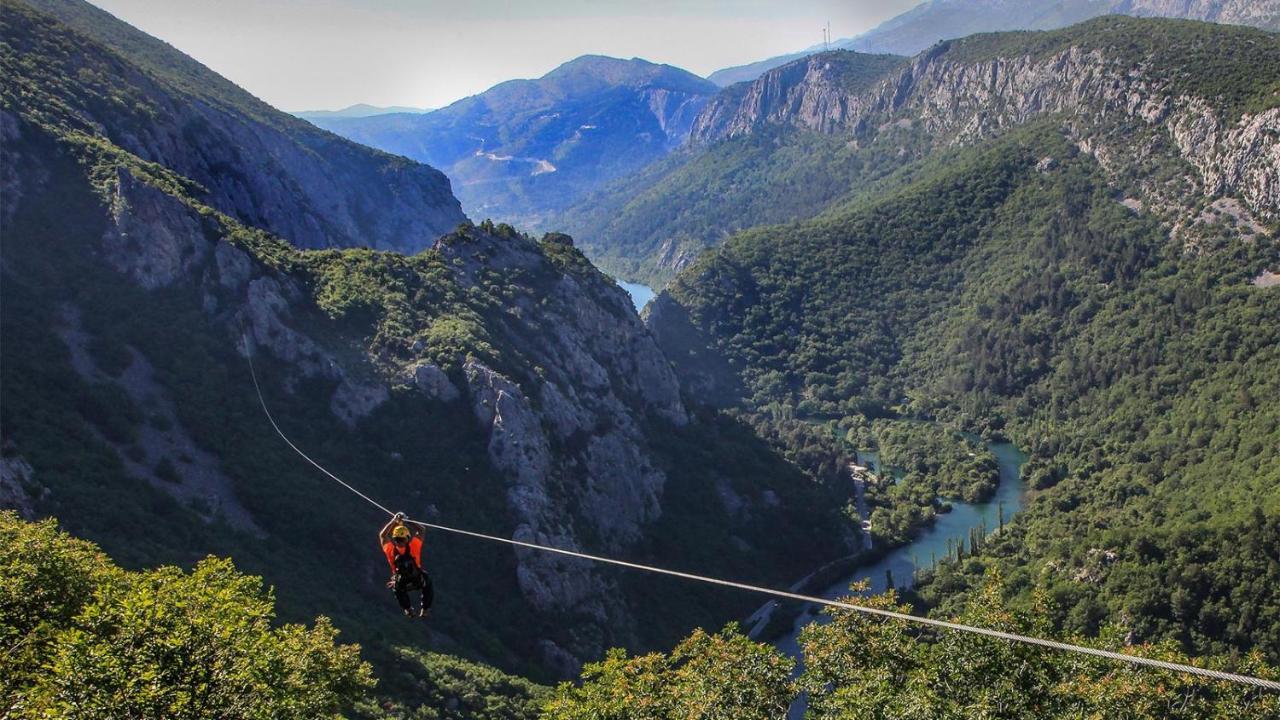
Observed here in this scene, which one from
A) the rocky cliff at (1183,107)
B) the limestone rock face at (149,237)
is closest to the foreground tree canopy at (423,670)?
the limestone rock face at (149,237)

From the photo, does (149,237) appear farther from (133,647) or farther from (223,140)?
(133,647)

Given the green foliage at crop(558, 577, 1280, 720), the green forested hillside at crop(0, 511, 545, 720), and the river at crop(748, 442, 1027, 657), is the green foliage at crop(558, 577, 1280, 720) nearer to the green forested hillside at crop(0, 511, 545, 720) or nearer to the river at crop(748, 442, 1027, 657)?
the green forested hillside at crop(0, 511, 545, 720)

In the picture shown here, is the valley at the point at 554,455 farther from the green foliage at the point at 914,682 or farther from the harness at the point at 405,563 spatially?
the harness at the point at 405,563

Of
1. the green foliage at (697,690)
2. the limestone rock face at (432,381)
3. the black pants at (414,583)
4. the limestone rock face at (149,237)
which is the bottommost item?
the green foliage at (697,690)

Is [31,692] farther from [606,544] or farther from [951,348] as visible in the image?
[951,348]

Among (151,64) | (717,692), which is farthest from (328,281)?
(151,64)

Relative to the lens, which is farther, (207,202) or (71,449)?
(207,202)
